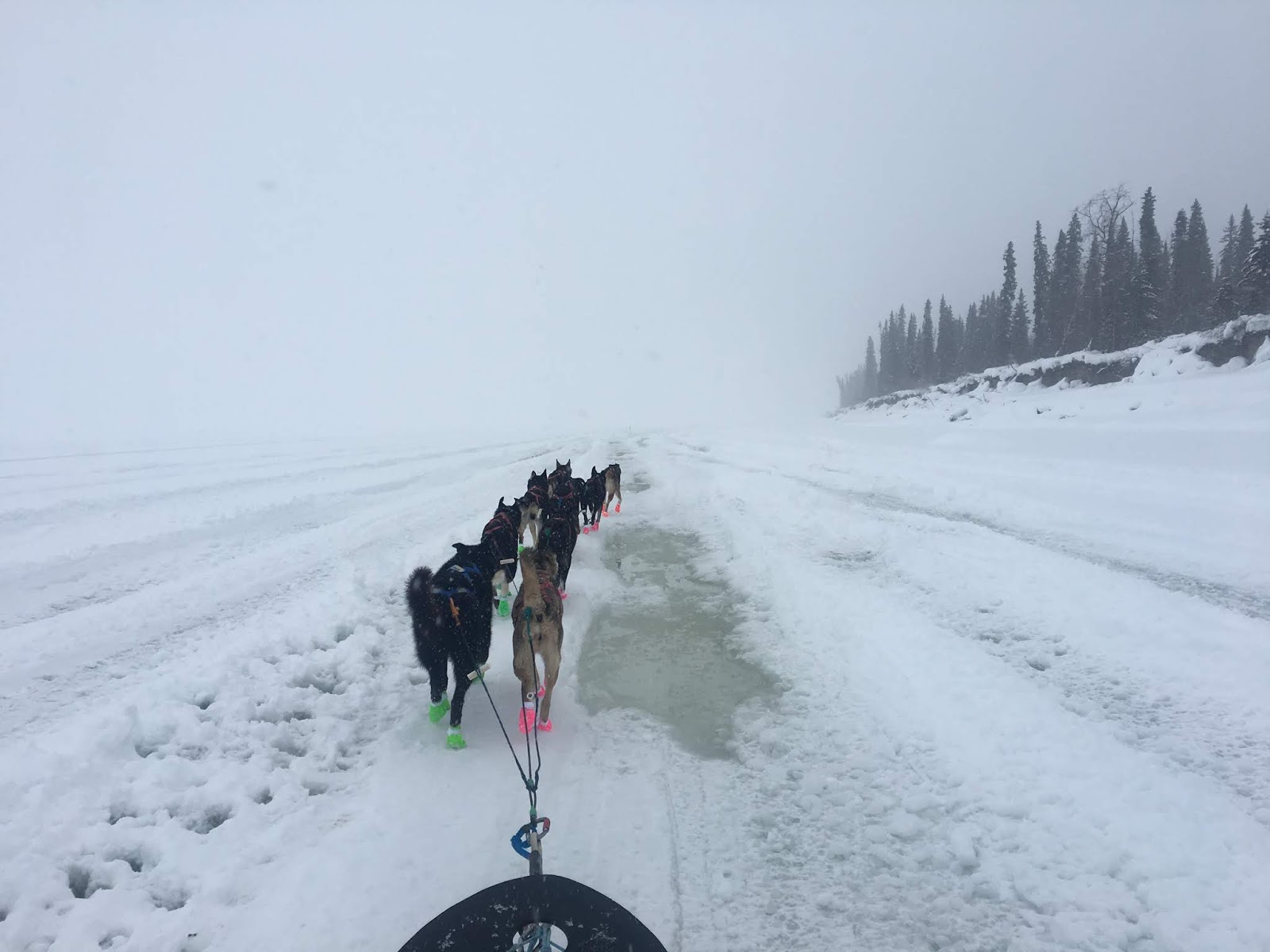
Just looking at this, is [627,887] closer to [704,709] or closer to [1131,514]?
[704,709]

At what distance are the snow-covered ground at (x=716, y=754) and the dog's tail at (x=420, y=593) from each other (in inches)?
38.0

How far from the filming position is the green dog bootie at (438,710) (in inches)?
166

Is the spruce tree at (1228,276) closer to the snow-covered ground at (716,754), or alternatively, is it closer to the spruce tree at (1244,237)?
the spruce tree at (1244,237)

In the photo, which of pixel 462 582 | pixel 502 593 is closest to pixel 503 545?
pixel 502 593

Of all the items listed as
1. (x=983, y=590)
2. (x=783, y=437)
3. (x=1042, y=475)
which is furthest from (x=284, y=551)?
(x=783, y=437)

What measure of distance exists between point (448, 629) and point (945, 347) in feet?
263

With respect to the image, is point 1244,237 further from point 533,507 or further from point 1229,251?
point 533,507

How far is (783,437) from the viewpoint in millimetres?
34094

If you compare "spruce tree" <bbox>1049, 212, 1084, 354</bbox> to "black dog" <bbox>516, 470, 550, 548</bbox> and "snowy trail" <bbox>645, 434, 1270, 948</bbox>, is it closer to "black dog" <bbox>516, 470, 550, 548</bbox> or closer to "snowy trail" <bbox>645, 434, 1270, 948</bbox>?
"snowy trail" <bbox>645, 434, 1270, 948</bbox>

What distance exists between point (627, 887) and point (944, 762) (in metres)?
2.33

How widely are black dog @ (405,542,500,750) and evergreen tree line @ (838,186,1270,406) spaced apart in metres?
46.6

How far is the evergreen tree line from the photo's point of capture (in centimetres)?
3969

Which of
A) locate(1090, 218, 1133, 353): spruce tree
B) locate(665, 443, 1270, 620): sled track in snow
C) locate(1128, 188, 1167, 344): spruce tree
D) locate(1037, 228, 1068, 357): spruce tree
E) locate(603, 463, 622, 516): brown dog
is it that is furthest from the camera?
locate(1037, 228, 1068, 357): spruce tree

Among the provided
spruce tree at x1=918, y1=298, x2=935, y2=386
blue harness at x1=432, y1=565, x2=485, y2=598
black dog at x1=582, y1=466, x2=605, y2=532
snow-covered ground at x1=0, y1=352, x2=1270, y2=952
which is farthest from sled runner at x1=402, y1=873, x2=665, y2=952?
spruce tree at x1=918, y1=298, x2=935, y2=386
